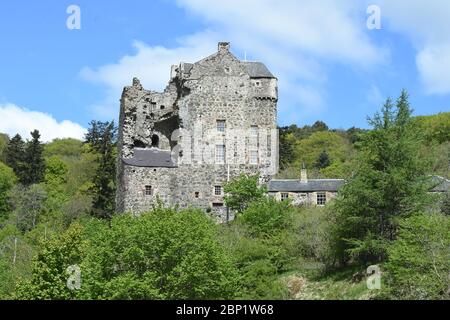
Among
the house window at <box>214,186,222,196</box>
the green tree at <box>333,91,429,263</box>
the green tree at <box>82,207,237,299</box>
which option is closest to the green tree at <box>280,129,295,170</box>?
the house window at <box>214,186,222,196</box>

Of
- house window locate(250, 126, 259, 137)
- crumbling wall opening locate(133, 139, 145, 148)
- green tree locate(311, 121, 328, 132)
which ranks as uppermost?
green tree locate(311, 121, 328, 132)

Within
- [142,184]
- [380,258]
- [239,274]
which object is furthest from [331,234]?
[142,184]

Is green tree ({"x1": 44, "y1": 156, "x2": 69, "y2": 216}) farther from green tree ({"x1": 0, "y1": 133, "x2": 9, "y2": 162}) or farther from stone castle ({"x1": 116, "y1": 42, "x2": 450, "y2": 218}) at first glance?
stone castle ({"x1": 116, "y1": 42, "x2": 450, "y2": 218})

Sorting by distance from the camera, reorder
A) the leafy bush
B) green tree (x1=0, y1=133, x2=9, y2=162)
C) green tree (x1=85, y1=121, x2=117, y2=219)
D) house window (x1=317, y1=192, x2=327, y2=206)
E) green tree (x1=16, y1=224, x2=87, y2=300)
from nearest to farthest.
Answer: green tree (x1=16, y1=224, x2=87, y2=300) < the leafy bush < house window (x1=317, y1=192, x2=327, y2=206) < green tree (x1=85, y1=121, x2=117, y2=219) < green tree (x1=0, y1=133, x2=9, y2=162)

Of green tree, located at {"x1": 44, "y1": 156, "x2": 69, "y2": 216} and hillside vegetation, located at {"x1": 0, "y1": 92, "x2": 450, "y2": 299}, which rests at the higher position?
green tree, located at {"x1": 44, "y1": 156, "x2": 69, "y2": 216}

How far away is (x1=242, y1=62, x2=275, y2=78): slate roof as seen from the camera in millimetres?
57344

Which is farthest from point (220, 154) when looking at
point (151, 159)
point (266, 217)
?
point (266, 217)

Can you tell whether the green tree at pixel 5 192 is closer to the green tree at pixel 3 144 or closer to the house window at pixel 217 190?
the green tree at pixel 3 144

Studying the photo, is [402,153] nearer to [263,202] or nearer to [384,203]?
[384,203]

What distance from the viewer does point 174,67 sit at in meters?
61.5

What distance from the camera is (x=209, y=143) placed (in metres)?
55.9

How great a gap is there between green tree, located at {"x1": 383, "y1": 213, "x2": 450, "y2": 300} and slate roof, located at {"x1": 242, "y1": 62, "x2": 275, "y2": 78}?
79.6 ft

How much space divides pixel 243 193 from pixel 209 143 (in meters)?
5.31
